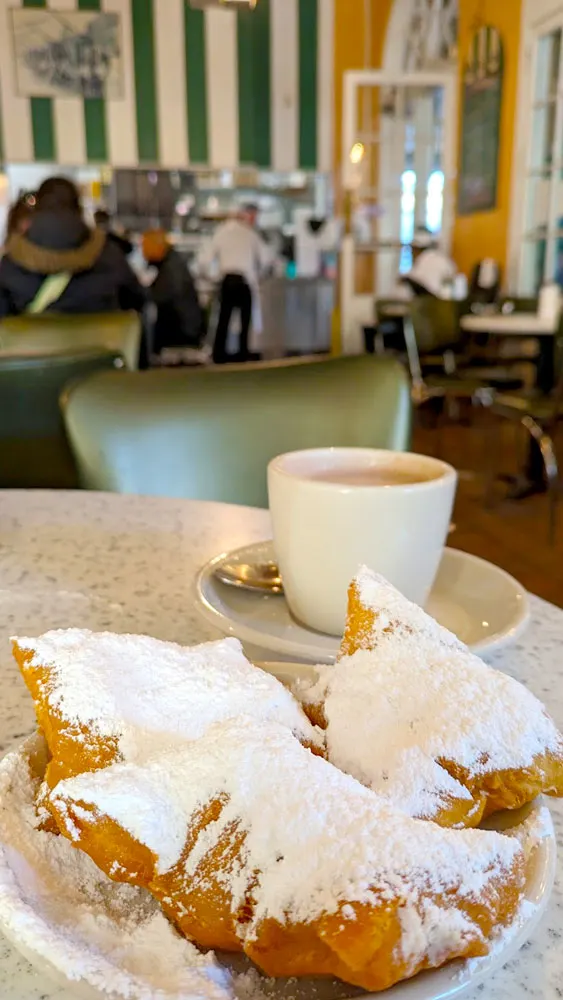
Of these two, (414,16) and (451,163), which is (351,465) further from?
(414,16)

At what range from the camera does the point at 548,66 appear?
19.0 ft

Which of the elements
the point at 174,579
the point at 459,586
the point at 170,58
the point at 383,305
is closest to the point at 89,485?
the point at 174,579

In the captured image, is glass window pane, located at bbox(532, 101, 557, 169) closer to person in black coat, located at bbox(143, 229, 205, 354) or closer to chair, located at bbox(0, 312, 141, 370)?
person in black coat, located at bbox(143, 229, 205, 354)

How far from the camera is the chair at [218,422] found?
1.13 m

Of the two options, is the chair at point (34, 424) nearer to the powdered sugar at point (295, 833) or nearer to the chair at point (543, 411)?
the powdered sugar at point (295, 833)

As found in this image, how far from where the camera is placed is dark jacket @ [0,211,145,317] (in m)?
3.44

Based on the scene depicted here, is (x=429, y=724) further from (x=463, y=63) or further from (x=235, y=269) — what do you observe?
(x=463, y=63)

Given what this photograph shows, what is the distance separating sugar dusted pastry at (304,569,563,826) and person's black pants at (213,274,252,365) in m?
6.94

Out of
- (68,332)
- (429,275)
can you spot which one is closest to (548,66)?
(429,275)

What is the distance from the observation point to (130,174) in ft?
25.1

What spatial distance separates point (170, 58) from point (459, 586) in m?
8.06

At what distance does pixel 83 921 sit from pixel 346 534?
0.31 m

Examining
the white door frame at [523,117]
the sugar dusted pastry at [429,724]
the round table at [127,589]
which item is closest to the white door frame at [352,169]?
the white door frame at [523,117]

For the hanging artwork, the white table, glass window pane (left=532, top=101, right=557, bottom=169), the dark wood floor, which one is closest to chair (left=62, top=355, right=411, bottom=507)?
the dark wood floor
